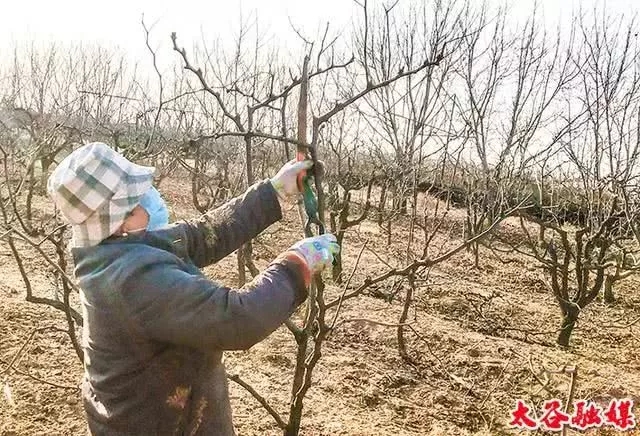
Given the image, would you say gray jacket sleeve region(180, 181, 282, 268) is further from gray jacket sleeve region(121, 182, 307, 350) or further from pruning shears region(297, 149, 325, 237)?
gray jacket sleeve region(121, 182, 307, 350)

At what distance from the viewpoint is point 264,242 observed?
8.62 meters

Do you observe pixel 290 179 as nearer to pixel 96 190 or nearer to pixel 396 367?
pixel 96 190

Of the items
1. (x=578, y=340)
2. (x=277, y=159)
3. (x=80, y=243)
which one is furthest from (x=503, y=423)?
(x=277, y=159)

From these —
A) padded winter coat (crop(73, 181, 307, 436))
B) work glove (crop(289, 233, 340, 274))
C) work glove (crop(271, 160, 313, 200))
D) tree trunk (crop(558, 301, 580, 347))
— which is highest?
work glove (crop(271, 160, 313, 200))

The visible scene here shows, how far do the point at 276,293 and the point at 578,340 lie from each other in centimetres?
463

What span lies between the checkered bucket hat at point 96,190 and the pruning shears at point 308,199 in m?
0.59

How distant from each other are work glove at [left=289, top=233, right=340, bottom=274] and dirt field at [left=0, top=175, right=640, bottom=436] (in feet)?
3.74

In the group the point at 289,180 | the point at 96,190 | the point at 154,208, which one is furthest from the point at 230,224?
the point at 96,190

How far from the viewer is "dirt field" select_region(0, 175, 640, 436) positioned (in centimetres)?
318

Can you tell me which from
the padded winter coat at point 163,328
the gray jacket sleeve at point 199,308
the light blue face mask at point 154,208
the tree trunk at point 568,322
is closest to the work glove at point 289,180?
the padded winter coat at point 163,328

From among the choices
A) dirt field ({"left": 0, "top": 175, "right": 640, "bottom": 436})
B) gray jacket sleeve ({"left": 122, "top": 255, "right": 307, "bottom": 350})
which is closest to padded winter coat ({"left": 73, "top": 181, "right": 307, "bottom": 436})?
gray jacket sleeve ({"left": 122, "top": 255, "right": 307, "bottom": 350})

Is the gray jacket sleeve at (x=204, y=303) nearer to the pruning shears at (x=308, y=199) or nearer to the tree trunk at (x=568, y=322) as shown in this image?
the pruning shears at (x=308, y=199)

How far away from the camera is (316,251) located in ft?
4.87

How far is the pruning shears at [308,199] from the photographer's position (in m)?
1.89
